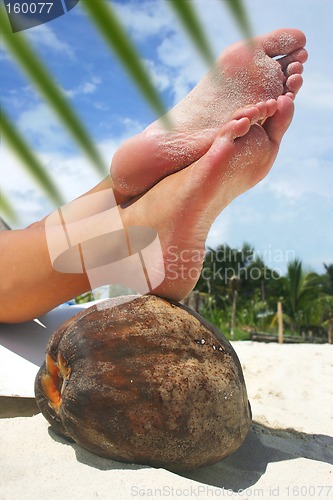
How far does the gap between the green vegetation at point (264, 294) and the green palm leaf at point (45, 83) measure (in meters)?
17.1

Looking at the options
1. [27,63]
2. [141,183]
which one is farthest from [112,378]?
[27,63]

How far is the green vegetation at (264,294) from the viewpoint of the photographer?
18031mm

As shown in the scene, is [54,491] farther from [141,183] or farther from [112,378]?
[141,183]

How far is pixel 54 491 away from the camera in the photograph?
1.16m

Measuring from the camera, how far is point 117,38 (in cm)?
43

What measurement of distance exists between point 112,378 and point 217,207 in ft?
1.98

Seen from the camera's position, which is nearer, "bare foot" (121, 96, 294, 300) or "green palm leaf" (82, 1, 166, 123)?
"green palm leaf" (82, 1, 166, 123)

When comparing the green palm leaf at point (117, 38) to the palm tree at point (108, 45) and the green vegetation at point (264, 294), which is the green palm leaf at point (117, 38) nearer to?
the palm tree at point (108, 45)

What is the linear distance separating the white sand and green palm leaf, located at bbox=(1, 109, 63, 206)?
0.89 metres

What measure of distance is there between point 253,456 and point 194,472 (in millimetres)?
278

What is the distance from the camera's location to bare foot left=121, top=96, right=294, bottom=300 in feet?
4.90

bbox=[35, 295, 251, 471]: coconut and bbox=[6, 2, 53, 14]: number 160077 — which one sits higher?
bbox=[6, 2, 53, 14]: number 160077

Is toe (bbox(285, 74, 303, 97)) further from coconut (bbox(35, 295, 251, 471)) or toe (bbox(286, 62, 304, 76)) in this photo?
coconut (bbox(35, 295, 251, 471))

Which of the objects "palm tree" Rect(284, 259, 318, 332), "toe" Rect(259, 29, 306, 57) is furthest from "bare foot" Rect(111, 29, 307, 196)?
"palm tree" Rect(284, 259, 318, 332)
